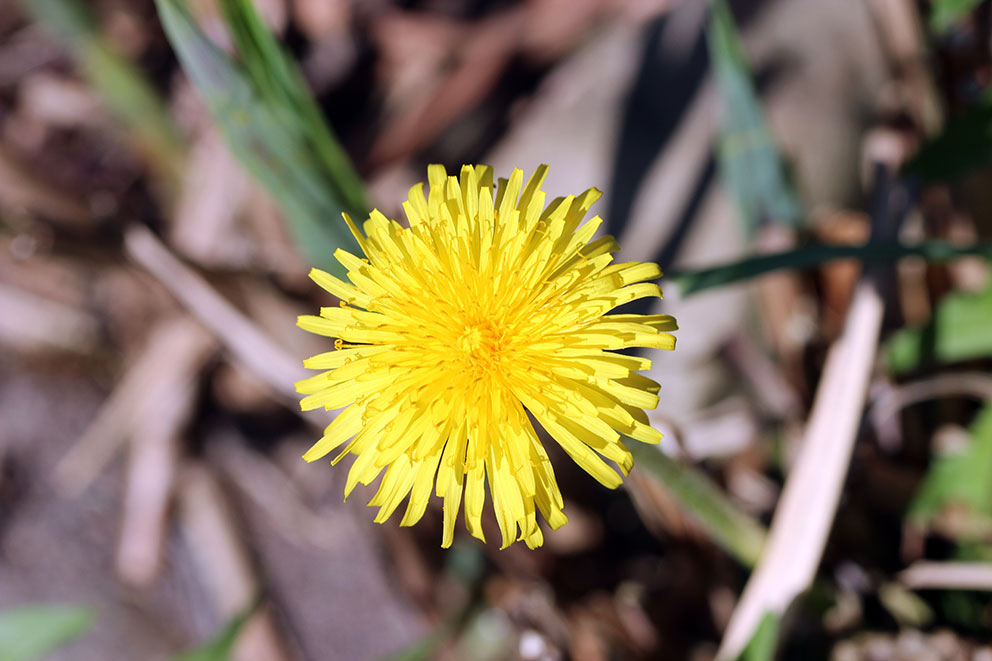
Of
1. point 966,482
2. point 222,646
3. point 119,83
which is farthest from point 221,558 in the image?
point 966,482

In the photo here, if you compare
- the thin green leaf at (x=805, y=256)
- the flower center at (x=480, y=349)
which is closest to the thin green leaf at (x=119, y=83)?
the flower center at (x=480, y=349)

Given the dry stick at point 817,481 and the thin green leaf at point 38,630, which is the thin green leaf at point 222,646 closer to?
the thin green leaf at point 38,630

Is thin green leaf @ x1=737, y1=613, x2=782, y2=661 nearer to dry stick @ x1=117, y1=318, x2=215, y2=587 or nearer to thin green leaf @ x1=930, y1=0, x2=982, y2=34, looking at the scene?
thin green leaf @ x1=930, y1=0, x2=982, y2=34

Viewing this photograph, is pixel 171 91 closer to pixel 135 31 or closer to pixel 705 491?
pixel 135 31

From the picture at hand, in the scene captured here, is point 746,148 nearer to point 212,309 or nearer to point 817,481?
point 817,481

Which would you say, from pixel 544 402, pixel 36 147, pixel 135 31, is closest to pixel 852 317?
pixel 544 402

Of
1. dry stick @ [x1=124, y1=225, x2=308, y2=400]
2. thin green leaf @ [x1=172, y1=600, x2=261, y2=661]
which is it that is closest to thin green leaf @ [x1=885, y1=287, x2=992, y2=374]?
dry stick @ [x1=124, y1=225, x2=308, y2=400]
